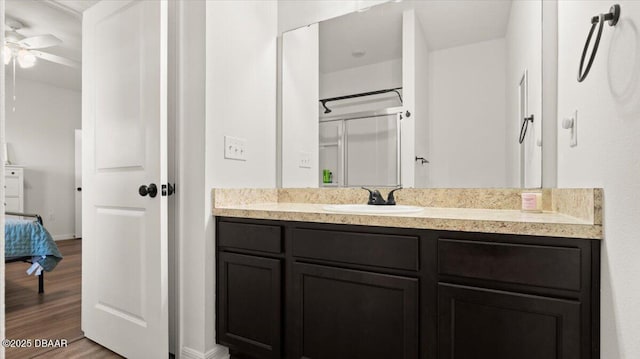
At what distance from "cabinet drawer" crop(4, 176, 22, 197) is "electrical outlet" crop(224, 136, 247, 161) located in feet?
16.3

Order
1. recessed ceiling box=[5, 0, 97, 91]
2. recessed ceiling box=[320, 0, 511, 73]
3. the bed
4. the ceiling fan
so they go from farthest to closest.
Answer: the ceiling fan < the bed < recessed ceiling box=[5, 0, 97, 91] < recessed ceiling box=[320, 0, 511, 73]

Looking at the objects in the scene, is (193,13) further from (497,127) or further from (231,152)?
(497,127)

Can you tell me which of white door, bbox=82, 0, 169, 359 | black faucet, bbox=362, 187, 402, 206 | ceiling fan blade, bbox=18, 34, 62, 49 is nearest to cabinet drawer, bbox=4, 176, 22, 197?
ceiling fan blade, bbox=18, 34, 62, 49

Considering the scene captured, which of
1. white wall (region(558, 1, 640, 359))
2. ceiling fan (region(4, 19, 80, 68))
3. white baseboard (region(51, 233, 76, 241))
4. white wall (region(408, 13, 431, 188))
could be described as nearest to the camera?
white wall (region(558, 1, 640, 359))

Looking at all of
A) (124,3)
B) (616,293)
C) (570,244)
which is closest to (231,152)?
(124,3)

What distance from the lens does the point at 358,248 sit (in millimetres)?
1329

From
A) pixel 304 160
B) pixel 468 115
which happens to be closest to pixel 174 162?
pixel 304 160

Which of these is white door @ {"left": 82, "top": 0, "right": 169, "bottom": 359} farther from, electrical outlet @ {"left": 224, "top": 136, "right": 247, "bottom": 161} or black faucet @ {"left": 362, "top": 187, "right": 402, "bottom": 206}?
black faucet @ {"left": 362, "top": 187, "right": 402, "bottom": 206}

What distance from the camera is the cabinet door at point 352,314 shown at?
1.23 m

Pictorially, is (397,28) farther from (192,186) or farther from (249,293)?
(249,293)

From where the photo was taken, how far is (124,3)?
185 centimetres

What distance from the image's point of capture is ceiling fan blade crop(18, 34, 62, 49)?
10.3ft

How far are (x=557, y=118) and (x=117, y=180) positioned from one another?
2.21 metres

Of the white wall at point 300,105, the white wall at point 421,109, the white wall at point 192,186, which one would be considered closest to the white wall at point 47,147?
the white wall at point 192,186
